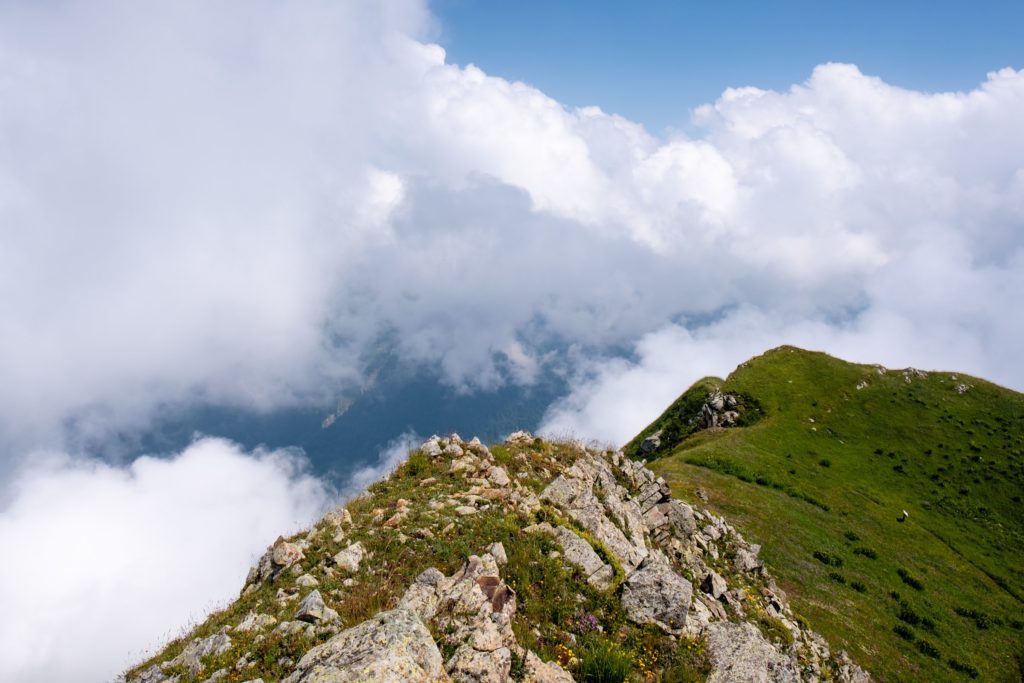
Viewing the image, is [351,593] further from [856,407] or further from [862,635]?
[856,407]

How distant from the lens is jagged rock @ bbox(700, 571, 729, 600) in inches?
888

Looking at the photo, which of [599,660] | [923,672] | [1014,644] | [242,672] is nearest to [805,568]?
[923,672]

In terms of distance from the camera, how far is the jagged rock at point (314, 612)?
1272 cm

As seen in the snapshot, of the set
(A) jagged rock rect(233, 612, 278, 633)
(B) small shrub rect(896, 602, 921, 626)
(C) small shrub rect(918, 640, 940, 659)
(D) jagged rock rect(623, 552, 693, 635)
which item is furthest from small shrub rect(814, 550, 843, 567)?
(A) jagged rock rect(233, 612, 278, 633)

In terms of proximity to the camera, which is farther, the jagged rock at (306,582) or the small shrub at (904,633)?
the small shrub at (904,633)

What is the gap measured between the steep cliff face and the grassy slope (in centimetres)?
2079

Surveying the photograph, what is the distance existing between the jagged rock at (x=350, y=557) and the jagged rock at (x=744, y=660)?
10849 millimetres

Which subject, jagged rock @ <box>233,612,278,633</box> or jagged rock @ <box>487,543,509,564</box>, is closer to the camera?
jagged rock @ <box>233,612,278,633</box>

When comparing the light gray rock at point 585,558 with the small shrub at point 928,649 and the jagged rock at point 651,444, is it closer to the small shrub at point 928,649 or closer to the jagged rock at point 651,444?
the small shrub at point 928,649

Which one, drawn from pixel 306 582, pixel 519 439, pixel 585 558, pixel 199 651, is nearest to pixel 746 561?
pixel 519 439

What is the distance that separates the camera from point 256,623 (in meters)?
13.4

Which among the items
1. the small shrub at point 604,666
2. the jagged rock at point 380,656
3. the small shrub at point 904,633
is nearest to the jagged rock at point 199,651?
the jagged rock at point 380,656

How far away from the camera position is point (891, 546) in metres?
50.6

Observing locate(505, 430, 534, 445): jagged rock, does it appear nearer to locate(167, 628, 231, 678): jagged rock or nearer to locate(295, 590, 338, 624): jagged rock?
locate(295, 590, 338, 624): jagged rock
